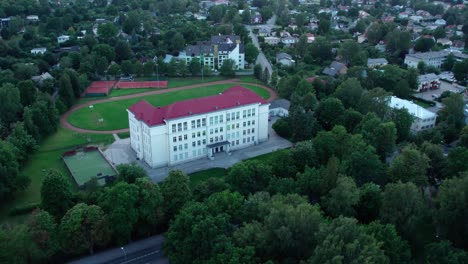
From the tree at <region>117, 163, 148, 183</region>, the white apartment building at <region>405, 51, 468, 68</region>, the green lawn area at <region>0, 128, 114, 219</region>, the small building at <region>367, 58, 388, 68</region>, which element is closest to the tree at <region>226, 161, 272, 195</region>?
the tree at <region>117, 163, 148, 183</region>

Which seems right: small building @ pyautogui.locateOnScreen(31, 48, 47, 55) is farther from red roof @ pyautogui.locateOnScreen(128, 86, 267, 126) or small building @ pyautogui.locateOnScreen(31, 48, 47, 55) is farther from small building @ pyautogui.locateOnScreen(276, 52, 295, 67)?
red roof @ pyautogui.locateOnScreen(128, 86, 267, 126)

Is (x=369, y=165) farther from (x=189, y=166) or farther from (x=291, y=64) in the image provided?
(x=291, y=64)

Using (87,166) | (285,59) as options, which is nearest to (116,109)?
(87,166)

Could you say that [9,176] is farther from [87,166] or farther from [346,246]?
[346,246]

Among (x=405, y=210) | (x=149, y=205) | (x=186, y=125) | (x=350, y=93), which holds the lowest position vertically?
(x=149, y=205)

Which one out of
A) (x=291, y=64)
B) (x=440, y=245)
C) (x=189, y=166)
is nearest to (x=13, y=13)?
(x=291, y=64)
